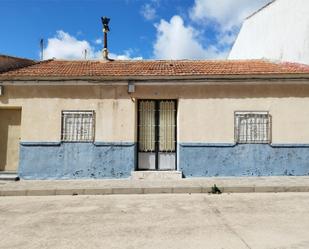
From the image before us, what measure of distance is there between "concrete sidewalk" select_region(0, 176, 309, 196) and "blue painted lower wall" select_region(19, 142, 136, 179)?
99cm

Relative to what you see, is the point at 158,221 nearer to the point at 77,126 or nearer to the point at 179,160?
the point at 179,160

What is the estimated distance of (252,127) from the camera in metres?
11.8

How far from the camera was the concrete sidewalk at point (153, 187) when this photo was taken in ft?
32.0

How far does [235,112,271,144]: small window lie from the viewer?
11734 millimetres

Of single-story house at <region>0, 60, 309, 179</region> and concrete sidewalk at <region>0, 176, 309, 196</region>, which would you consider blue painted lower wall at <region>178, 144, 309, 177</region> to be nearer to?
single-story house at <region>0, 60, 309, 179</region>

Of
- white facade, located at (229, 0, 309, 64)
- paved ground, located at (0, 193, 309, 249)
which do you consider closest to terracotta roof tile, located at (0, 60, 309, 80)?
white facade, located at (229, 0, 309, 64)

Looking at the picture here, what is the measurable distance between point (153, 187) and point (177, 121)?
2.91 meters

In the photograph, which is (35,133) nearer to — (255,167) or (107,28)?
(107,28)

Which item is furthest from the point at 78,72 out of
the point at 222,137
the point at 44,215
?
the point at 44,215

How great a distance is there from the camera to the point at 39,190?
984 centimetres

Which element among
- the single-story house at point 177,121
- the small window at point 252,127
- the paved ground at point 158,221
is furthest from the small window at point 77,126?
the small window at point 252,127

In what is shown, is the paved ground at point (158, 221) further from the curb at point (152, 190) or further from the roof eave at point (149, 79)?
the roof eave at point (149, 79)

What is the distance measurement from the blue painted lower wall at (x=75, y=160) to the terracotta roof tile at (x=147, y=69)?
2296 mm

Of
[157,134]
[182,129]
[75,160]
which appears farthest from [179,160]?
[75,160]
